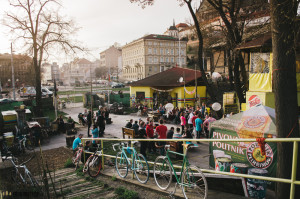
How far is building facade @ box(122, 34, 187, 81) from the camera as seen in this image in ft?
274

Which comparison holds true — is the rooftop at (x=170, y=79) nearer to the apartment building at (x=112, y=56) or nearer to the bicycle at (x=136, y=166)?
the bicycle at (x=136, y=166)

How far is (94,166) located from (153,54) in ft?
263

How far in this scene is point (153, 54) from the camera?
279 feet

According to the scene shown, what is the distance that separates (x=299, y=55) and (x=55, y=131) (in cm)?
1797

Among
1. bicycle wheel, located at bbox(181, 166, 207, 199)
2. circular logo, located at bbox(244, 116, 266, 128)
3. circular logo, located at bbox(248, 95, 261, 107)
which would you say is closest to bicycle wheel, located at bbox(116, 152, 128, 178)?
bicycle wheel, located at bbox(181, 166, 207, 199)

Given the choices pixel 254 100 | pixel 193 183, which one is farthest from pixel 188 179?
pixel 254 100

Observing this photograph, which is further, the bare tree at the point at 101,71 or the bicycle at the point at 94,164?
the bare tree at the point at 101,71

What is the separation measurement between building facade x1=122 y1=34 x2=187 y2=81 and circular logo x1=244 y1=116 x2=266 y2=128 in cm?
7532

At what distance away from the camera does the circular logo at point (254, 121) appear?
296 inches

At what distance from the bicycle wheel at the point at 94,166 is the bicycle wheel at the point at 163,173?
2744 millimetres

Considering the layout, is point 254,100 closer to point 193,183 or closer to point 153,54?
point 193,183

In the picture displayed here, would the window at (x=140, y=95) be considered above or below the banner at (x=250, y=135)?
above

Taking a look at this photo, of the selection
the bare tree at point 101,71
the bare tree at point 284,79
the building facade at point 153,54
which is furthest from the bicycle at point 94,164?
the bare tree at point 101,71

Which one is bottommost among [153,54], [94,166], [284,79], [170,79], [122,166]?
[94,166]
